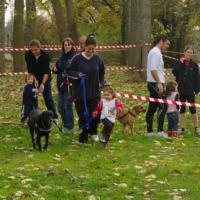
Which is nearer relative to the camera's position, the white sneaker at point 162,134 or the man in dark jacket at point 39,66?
the white sneaker at point 162,134

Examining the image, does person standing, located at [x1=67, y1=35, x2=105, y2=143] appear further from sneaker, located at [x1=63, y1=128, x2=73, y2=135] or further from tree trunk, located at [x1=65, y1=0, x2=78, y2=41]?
tree trunk, located at [x1=65, y1=0, x2=78, y2=41]

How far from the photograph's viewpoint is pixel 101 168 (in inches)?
338

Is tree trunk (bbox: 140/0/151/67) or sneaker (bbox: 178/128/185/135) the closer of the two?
sneaker (bbox: 178/128/185/135)

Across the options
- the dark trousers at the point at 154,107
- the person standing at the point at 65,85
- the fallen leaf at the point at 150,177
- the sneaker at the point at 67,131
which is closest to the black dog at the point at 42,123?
the person standing at the point at 65,85

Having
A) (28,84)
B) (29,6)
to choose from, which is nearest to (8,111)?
(28,84)

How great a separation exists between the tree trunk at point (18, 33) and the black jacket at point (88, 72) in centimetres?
1704

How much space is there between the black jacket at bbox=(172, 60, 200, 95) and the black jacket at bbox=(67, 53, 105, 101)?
87.8 inches

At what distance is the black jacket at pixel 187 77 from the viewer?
1188 centimetres

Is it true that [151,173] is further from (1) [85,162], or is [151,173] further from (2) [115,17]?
(2) [115,17]

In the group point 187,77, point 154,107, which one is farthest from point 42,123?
point 187,77

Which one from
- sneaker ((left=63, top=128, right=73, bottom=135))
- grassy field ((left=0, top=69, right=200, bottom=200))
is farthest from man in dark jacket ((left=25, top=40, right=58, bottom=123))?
grassy field ((left=0, top=69, right=200, bottom=200))

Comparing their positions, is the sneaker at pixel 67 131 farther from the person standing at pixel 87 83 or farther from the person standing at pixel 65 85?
the person standing at pixel 87 83

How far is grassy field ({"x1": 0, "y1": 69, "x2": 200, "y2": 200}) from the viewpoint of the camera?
725 centimetres

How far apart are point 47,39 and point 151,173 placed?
4348 cm
